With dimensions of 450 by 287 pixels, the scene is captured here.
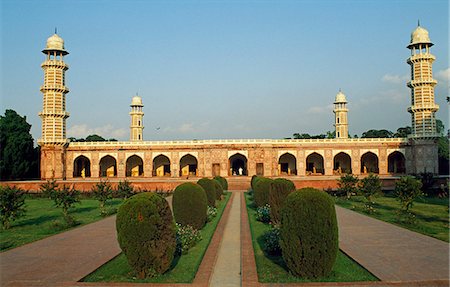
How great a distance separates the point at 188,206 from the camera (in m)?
10.6

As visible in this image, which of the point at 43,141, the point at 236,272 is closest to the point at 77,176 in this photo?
the point at 43,141

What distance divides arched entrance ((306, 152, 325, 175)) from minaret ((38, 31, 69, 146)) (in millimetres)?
22544

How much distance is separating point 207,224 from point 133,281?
247 inches

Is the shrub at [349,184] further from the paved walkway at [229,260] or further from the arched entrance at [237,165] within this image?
the arched entrance at [237,165]

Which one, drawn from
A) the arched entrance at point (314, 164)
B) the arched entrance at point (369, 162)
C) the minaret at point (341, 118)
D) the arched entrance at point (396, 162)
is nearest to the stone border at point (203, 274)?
the arched entrance at point (314, 164)

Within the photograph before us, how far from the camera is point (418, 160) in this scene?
1361 inches

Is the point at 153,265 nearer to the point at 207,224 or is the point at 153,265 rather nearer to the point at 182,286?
the point at 182,286

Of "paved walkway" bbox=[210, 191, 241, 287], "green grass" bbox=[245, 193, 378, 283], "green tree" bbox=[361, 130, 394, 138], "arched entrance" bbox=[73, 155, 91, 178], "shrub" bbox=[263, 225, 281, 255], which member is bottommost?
"paved walkway" bbox=[210, 191, 241, 287]

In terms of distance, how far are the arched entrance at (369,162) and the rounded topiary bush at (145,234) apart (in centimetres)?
3513

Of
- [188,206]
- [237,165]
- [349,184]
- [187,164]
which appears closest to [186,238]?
[188,206]

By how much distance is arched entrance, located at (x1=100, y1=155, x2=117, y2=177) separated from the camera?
3957cm

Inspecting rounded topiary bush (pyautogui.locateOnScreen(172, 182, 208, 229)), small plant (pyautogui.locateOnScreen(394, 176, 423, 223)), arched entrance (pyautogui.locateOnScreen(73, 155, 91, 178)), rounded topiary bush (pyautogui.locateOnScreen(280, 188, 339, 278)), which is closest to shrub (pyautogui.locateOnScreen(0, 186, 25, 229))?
rounded topiary bush (pyautogui.locateOnScreen(172, 182, 208, 229))

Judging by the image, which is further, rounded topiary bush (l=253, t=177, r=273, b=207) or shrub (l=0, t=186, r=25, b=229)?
rounded topiary bush (l=253, t=177, r=273, b=207)

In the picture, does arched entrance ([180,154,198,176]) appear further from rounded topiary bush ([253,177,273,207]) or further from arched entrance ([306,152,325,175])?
rounded topiary bush ([253,177,273,207])
